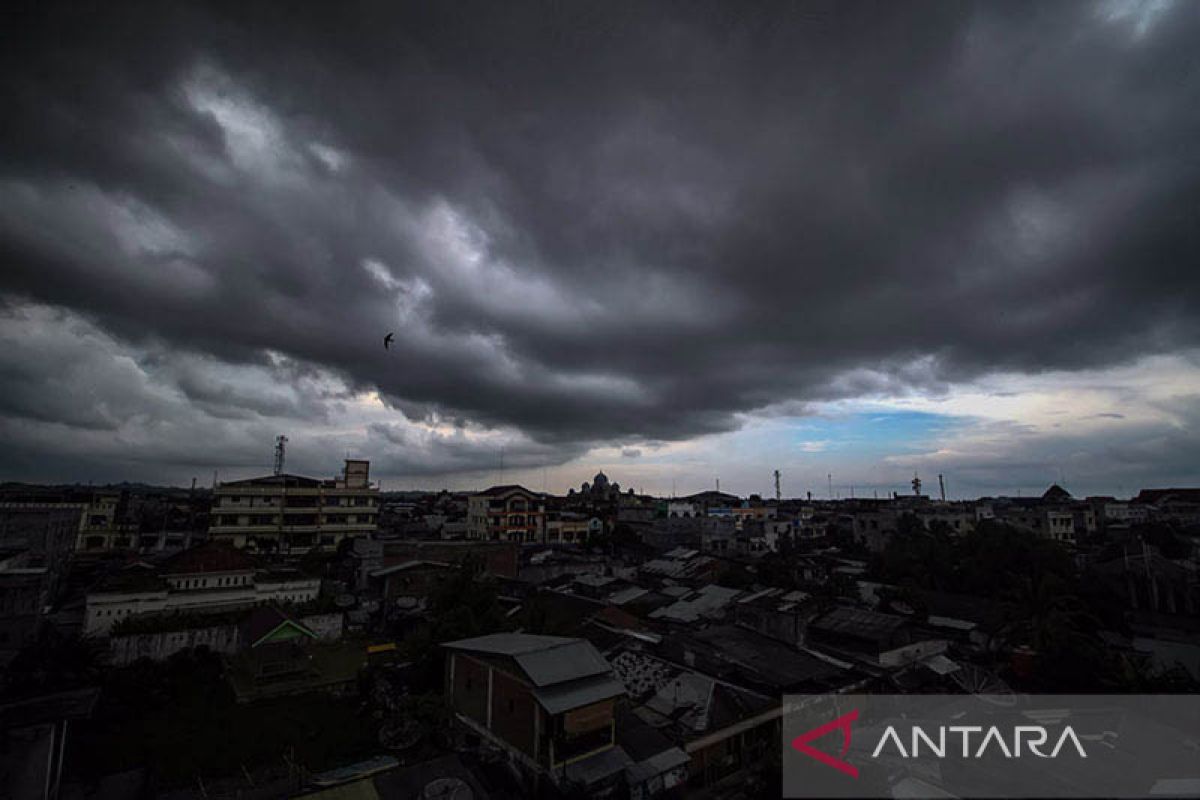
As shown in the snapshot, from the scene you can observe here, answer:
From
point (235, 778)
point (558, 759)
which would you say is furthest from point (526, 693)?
point (235, 778)

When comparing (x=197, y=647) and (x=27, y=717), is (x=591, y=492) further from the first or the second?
(x=27, y=717)

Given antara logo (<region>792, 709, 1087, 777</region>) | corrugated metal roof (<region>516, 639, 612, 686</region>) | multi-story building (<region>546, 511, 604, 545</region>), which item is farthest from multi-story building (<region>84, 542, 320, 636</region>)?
multi-story building (<region>546, 511, 604, 545</region>)

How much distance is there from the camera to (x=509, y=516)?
208 feet

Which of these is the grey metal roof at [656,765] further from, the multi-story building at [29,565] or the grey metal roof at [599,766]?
the multi-story building at [29,565]

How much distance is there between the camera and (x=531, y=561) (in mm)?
47719

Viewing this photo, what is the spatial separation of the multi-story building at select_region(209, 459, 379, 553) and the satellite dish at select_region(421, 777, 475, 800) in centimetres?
4777

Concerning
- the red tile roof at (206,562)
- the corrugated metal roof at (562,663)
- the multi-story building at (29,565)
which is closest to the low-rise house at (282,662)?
the red tile roof at (206,562)

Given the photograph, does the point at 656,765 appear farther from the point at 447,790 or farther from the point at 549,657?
the point at 447,790

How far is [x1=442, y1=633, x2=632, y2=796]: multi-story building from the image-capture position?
14.2 metres

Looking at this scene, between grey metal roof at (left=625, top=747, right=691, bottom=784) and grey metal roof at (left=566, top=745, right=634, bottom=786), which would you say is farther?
grey metal roof at (left=625, top=747, right=691, bottom=784)

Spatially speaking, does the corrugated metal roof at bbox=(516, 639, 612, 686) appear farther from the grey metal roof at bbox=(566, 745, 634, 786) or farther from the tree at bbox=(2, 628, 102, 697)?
the tree at bbox=(2, 628, 102, 697)

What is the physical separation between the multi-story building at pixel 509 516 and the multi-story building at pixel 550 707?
46.4 meters

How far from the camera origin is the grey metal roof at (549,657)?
1495 cm

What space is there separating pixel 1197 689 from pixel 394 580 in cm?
3935
